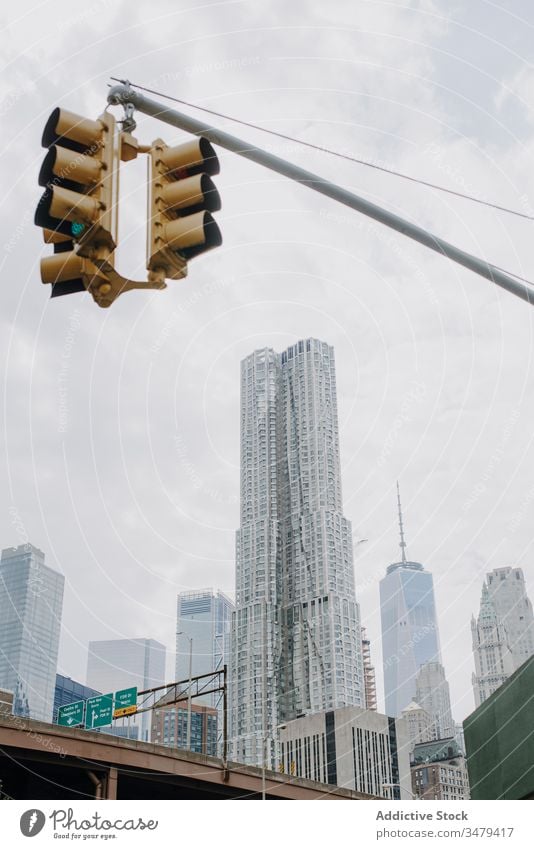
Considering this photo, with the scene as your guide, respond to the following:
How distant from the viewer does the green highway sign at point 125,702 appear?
43875mm

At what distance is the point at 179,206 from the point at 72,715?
43.7 m

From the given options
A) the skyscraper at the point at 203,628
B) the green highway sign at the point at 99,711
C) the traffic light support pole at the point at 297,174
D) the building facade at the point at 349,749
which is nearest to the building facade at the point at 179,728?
the skyscraper at the point at 203,628

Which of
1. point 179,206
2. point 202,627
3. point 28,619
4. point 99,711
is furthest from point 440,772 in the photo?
point 179,206

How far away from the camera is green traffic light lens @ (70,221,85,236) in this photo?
21.3ft

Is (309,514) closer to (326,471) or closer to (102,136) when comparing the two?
(326,471)

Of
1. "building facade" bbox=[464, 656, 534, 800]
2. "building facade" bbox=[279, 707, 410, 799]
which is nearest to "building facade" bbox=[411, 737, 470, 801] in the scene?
"building facade" bbox=[279, 707, 410, 799]

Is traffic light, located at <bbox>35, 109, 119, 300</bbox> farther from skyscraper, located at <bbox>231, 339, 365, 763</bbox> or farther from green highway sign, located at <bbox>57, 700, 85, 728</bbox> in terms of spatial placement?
skyscraper, located at <bbox>231, 339, 365, 763</bbox>

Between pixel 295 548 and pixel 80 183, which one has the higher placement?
pixel 295 548

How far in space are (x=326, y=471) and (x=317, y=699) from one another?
4332 centimetres

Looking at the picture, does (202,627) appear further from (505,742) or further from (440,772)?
(505,742)

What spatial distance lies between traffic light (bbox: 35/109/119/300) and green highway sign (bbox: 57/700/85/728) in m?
42.0

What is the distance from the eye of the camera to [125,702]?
144 feet

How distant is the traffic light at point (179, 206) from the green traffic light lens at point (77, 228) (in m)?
0.51
